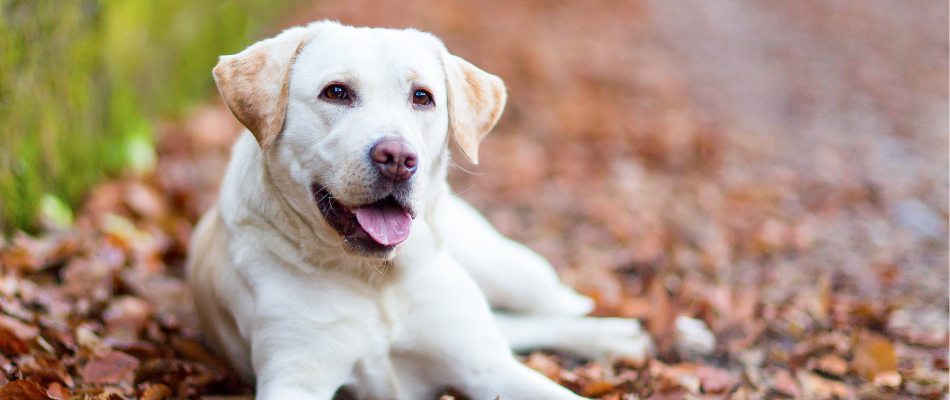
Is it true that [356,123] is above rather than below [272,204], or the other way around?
above

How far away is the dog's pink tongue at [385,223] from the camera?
230 centimetres

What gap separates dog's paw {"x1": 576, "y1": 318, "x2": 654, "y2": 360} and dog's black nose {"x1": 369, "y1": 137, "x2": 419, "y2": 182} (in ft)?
5.11

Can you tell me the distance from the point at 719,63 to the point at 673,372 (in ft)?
31.1

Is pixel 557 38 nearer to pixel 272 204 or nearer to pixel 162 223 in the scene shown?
pixel 162 223

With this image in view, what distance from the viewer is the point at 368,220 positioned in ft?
7.57

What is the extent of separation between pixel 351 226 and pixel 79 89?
2875mm

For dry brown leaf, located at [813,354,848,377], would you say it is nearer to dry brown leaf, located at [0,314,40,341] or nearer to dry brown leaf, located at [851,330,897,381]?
dry brown leaf, located at [851,330,897,381]

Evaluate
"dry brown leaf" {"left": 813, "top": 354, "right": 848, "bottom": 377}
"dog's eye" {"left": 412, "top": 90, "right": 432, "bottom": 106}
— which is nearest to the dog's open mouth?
"dog's eye" {"left": 412, "top": 90, "right": 432, "bottom": 106}

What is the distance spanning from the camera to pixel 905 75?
1045 cm

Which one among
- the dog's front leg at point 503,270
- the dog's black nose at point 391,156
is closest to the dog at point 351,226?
the dog's black nose at point 391,156

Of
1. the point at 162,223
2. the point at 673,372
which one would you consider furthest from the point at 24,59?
the point at 673,372

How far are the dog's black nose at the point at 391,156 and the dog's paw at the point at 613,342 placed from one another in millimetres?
1557

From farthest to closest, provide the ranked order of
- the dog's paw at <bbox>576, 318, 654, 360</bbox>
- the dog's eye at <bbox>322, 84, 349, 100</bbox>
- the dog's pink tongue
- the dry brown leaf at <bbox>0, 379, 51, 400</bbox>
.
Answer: the dog's paw at <bbox>576, 318, 654, 360</bbox>, the dog's eye at <bbox>322, 84, 349, 100</bbox>, the dog's pink tongue, the dry brown leaf at <bbox>0, 379, 51, 400</bbox>

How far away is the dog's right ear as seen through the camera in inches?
93.2
